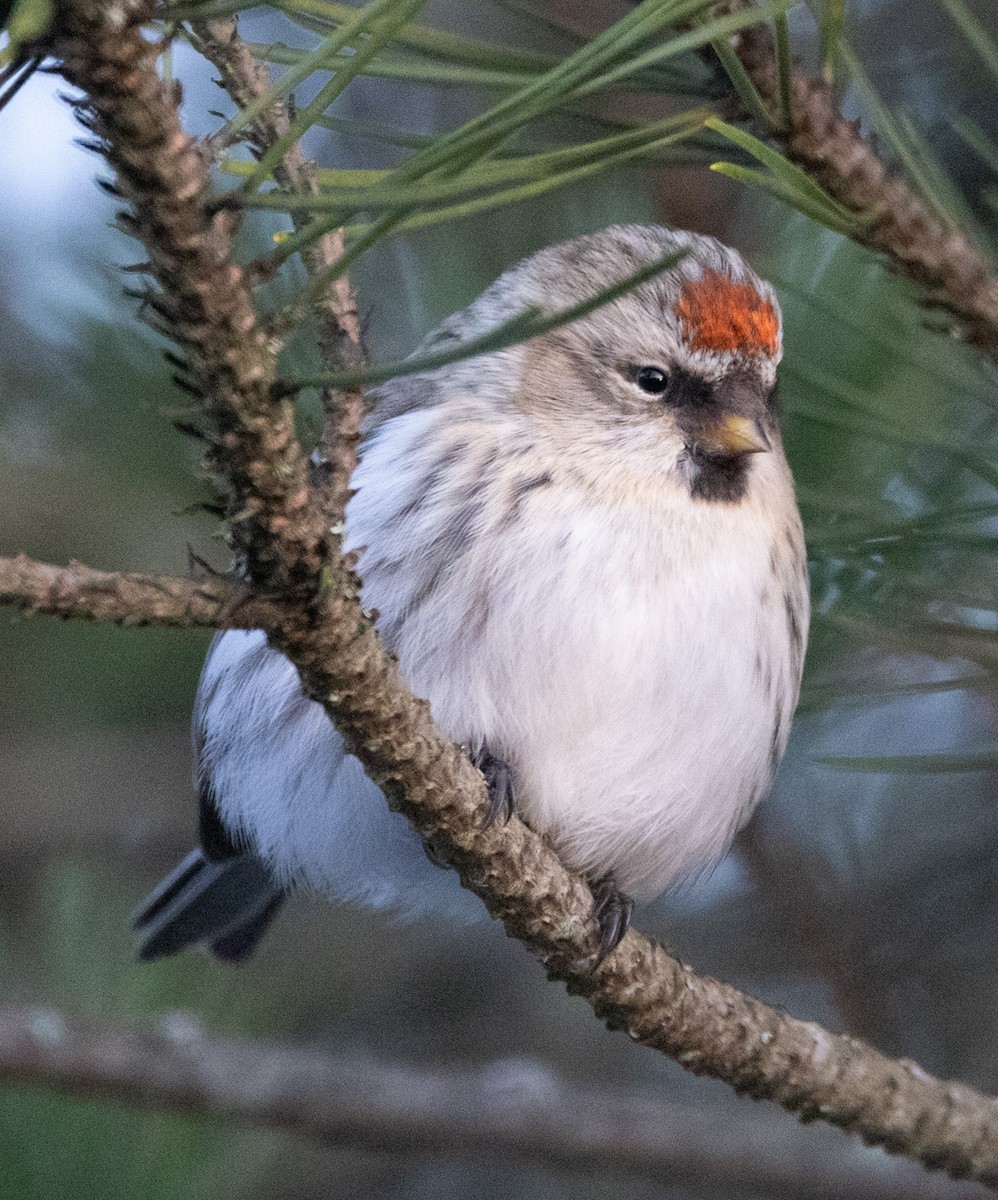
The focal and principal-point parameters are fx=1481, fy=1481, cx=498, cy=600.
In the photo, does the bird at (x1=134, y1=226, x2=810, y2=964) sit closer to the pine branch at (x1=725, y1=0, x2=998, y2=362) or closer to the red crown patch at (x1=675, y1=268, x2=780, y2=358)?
the red crown patch at (x1=675, y1=268, x2=780, y2=358)

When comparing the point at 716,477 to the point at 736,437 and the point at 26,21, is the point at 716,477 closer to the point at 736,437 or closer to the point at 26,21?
the point at 736,437

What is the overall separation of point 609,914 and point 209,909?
905 mm

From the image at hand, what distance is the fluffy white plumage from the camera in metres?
1.55

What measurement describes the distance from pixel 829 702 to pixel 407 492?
53cm

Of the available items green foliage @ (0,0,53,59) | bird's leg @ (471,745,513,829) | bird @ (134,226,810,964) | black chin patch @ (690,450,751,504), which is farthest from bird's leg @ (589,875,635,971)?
green foliage @ (0,0,53,59)

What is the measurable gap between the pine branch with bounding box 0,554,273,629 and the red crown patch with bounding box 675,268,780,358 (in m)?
0.96

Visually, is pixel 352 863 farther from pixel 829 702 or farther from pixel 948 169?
pixel 948 169

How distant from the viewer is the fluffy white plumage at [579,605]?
1.55 metres

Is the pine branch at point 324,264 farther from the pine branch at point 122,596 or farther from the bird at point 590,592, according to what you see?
the bird at point 590,592

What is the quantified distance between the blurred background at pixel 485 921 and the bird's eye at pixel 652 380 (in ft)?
0.46

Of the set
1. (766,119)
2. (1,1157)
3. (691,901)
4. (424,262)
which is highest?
(424,262)

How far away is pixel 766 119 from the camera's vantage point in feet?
3.70

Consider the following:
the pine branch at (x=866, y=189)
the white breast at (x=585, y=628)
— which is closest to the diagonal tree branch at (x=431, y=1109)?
the white breast at (x=585, y=628)

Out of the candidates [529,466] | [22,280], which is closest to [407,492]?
[529,466]
